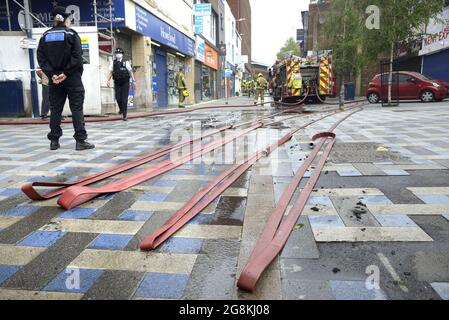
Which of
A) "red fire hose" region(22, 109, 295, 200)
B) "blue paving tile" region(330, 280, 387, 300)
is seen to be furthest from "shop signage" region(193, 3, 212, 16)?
"blue paving tile" region(330, 280, 387, 300)

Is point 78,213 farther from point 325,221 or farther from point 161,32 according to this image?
point 161,32

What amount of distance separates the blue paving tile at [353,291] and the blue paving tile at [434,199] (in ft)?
5.45

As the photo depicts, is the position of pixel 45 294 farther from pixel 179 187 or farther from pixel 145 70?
pixel 145 70

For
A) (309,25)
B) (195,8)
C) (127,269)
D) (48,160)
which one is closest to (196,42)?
(195,8)

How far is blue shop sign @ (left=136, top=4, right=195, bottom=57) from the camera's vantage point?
16.9 metres

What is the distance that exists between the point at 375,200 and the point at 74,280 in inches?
98.5

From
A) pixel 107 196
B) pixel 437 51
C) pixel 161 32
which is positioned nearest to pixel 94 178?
pixel 107 196

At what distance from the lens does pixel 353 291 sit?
2045 millimetres

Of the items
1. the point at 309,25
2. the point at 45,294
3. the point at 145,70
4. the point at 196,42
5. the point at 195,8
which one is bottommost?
the point at 45,294

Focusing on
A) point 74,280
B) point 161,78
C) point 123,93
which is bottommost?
point 74,280

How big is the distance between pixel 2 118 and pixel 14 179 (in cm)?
914

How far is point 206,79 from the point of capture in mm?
35438

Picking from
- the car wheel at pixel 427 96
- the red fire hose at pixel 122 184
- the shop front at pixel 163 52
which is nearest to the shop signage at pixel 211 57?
the shop front at pixel 163 52

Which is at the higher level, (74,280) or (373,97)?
(373,97)
